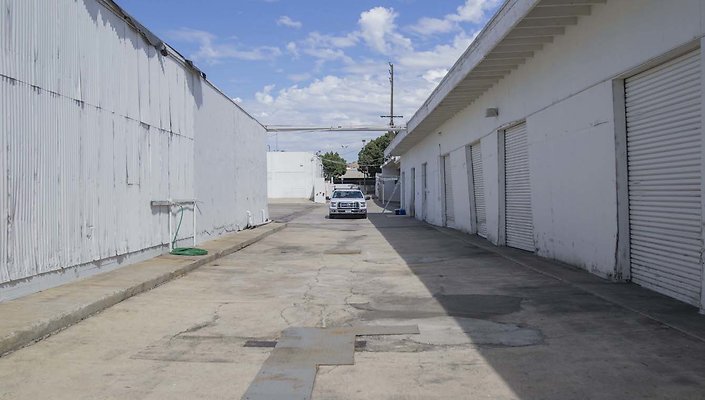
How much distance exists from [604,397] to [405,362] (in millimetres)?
1770

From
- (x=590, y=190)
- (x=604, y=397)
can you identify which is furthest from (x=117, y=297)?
(x=590, y=190)

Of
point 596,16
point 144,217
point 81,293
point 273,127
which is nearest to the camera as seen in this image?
point 81,293

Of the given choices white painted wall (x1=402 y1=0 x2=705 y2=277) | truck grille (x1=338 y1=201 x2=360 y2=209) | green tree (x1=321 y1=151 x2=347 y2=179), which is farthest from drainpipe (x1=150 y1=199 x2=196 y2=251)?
green tree (x1=321 y1=151 x2=347 y2=179)

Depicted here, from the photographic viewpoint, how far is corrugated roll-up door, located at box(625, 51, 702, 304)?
24.7 ft

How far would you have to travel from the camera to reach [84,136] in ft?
30.8

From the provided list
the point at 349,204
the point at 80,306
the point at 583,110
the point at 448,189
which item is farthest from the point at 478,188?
the point at 349,204

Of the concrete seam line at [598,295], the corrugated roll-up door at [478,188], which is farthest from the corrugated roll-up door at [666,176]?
the corrugated roll-up door at [478,188]

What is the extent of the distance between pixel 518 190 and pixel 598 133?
5.11m

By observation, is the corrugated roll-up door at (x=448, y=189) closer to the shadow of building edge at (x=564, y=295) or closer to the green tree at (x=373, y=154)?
the shadow of building edge at (x=564, y=295)

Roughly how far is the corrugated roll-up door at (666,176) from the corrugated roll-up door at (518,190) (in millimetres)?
4868

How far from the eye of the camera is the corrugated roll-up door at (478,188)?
18734 mm

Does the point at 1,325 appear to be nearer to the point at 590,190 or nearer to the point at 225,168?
the point at 590,190

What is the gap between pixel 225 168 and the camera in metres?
18.8

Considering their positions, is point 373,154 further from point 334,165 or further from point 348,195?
point 348,195
